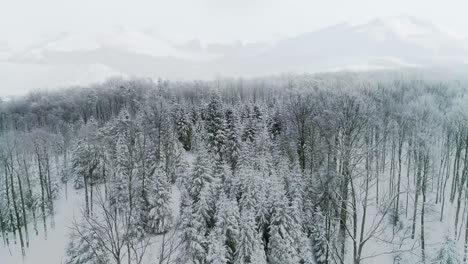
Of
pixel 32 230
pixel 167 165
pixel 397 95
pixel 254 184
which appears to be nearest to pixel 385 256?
pixel 254 184

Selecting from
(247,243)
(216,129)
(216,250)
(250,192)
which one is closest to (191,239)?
(216,250)

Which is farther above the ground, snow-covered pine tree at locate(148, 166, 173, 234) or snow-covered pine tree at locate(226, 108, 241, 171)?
snow-covered pine tree at locate(226, 108, 241, 171)

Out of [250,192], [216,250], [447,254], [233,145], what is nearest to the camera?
[447,254]

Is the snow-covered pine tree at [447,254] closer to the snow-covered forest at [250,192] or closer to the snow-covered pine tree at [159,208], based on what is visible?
the snow-covered forest at [250,192]

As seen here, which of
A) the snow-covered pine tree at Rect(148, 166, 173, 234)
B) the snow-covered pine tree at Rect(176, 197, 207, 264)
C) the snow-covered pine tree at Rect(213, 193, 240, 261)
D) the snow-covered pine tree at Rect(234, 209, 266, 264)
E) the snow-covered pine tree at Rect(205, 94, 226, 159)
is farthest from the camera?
the snow-covered pine tree at Rect(205, 94, 226, 159)

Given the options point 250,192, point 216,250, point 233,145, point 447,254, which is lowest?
point 447,254

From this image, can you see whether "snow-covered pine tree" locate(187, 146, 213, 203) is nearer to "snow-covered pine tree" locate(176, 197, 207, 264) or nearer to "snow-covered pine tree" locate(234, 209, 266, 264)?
"snow-covered pine tree" locate(176, 197, 207, 264)

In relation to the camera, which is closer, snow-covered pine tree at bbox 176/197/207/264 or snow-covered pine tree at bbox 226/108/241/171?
snow-covered pine tree at bbox 176/197/207/264

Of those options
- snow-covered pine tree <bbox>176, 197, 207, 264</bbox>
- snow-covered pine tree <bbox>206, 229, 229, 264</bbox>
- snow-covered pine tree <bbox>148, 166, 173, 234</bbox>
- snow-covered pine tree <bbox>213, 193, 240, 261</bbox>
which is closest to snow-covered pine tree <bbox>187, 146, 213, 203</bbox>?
snow-covered pine tree <bbox>148, 166, 173, 234</bbox>

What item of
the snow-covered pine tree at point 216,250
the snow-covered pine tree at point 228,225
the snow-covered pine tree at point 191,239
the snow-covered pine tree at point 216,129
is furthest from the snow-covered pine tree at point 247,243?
the snow-covered pine tree at point 216,129

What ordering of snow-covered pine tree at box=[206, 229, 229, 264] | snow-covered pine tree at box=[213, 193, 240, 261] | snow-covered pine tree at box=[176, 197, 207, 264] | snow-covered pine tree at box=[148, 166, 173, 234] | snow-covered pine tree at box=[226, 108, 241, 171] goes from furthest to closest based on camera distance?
1. snow-covered pine tree at box=[226, 108, 241, 171]
2. snow-covered pine tree at box=[148, 166, 173, 234]
3. snow-covered pine tree at box=[213, 193, 240, 261]
4. snow-covered pine tree at box=[176, 197, 207, 264]
5. snow-covered pine tree at box=[206, 229, 229, 264]

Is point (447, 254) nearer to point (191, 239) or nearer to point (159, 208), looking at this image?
point (191, 239)
